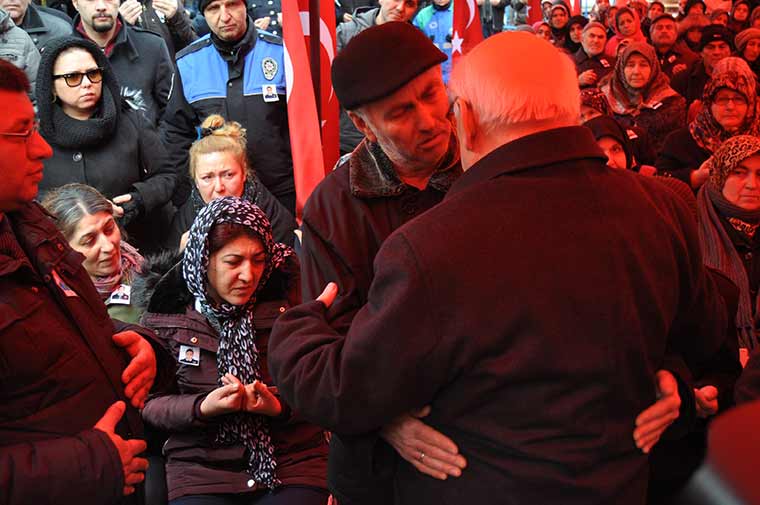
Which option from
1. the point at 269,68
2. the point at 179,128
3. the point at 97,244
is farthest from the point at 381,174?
the point at 179,128

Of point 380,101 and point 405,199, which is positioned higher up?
point 380,101

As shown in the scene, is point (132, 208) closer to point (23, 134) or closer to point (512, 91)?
point (23, 134)

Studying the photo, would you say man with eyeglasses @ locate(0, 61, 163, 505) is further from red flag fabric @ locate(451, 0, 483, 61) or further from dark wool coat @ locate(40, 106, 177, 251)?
red flag fabric @ locate(451, 0, 483, 61)

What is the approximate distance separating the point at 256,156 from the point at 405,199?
2642mm

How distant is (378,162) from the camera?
214 cm

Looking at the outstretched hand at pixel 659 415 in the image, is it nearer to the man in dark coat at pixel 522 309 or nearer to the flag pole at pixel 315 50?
the man in dark coat at pixel 522 309

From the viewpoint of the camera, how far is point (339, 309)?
1930mm

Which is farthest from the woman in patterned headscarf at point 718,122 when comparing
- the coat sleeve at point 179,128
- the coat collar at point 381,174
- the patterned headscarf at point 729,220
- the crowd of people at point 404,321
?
the coat collar at point 381,174

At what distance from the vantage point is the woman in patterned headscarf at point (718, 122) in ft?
16.8

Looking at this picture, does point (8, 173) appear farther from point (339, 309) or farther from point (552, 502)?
point (552, 502)

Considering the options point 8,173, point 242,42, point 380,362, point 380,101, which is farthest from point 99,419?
point 242,42

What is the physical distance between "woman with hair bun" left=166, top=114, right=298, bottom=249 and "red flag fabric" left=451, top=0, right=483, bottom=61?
182cm

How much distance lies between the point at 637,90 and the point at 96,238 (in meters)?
4.34

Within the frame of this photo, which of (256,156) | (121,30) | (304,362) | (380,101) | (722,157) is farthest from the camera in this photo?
(121,30)
